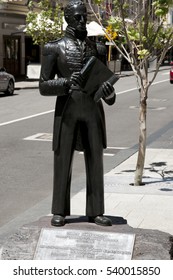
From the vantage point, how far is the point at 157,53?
10.1 metres

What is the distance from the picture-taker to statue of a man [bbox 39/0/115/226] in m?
5.76

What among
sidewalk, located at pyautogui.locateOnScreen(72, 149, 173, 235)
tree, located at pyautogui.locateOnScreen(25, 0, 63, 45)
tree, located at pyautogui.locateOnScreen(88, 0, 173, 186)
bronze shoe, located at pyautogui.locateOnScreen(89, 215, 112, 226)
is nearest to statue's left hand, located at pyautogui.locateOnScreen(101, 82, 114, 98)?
bronze shoe, located at pyautogui.locateOnScreen(89, 215, 112, 226)

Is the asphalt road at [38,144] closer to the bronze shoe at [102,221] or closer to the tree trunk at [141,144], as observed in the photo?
the tree trunk at [141,144]

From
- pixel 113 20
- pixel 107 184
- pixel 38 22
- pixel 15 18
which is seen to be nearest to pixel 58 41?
pixel 113 20

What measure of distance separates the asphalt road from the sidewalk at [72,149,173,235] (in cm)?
51

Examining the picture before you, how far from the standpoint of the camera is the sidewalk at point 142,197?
25.8 ft

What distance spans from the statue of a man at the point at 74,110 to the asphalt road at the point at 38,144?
6.20ft

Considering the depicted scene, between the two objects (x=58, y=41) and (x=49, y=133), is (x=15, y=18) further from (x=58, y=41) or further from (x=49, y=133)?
(x=58, y=41)

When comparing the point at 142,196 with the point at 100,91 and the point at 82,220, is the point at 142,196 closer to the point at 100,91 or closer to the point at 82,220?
the point at 82,220

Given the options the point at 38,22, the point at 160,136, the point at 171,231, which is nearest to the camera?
the point at 171,231

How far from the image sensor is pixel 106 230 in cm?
566

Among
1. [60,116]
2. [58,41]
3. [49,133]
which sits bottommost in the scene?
[49,133]

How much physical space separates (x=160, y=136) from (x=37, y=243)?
34.4ft

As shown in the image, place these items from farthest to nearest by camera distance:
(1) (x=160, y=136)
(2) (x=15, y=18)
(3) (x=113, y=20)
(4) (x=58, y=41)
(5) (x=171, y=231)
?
(2) (x=15, y=18)
(1) (x=160, y=136)
(3) (x=113, y=20)
(5) (x=171, y=231)
(4) (x=58, y=41)
